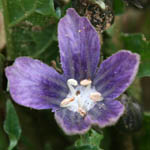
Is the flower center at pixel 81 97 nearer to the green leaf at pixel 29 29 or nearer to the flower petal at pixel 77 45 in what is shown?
the flower petal at pixel 77 45

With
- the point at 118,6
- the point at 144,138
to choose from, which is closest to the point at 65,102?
the point at 118,6

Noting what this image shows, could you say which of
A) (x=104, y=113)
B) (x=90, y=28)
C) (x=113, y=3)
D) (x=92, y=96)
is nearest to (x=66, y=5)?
(x=113, y=3)

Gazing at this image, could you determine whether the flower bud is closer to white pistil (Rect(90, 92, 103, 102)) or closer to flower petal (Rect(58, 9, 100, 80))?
flower petal (Rect(58, 9, 100, 80))

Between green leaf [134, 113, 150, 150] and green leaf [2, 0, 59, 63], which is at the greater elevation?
green leaf [2, 0, 59, 63]

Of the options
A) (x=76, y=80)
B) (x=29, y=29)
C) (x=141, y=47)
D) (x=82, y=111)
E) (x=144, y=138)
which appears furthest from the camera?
(x=144, y=138)

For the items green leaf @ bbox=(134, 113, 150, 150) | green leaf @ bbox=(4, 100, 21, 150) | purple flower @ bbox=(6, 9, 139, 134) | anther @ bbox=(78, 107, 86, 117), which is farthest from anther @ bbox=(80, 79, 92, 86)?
green leaf @ bbox=(134, 113, 150, 150)

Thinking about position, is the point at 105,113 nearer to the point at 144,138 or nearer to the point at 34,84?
the point at 34,84
